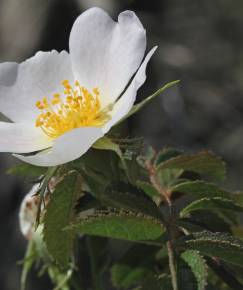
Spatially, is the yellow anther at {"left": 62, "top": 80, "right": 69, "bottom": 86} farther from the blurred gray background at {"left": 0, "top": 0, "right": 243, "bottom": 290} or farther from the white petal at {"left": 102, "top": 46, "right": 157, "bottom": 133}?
the blurred gray background at {"left": 0, "top": 0, "right": 243, "bottom": 290}

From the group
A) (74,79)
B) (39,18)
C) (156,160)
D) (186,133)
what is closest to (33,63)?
(74,79)

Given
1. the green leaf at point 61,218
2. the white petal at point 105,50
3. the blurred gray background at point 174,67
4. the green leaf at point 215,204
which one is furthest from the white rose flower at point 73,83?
the blurred gray background at point 174,67

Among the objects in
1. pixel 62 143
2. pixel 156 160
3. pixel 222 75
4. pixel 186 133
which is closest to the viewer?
pixel 62 143

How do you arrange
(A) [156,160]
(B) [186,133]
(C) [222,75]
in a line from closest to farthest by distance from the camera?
(A) [156,160], (B) [186,133], (C) [222,75]

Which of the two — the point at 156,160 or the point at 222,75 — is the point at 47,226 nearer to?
the point at 156,160

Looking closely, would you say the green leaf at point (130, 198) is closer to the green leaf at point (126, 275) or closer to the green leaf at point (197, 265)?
the green leaf at point (197, 265)
